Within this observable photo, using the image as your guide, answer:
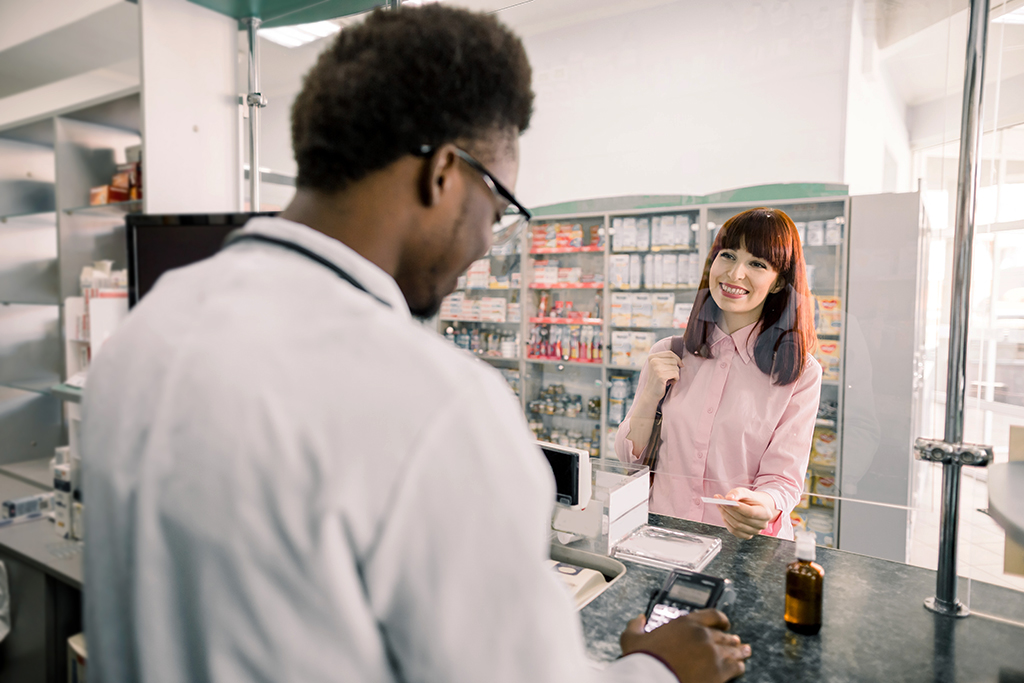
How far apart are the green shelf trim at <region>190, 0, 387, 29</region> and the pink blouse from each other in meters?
1.93

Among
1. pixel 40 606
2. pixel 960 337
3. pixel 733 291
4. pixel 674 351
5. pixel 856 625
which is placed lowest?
pixel 40 606

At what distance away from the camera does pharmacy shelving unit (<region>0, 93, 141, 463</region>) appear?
9.58 ft

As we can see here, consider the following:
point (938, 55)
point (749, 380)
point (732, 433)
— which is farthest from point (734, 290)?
point (938, 55)

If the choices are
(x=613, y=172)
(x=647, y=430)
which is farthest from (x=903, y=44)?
(x=647, y=430)

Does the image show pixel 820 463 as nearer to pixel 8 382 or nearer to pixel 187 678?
pixel 187 678

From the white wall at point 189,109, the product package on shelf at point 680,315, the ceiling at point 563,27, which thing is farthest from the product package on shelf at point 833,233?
the white wall at point 189,109

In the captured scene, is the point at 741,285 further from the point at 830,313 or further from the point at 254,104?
the point at 254,104

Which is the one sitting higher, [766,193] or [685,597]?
[766,193]

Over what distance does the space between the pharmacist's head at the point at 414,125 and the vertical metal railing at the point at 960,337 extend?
1119 mm

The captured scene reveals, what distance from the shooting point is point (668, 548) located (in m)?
1.48

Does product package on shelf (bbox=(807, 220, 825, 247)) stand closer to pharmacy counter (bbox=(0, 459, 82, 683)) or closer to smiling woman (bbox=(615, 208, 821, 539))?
smiling woman (bbox=(615, 208, 821, 539))

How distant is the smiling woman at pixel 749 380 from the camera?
6.08ft

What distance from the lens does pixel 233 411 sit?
17.2 inches

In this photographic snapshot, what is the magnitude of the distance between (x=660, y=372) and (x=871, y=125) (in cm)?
117
